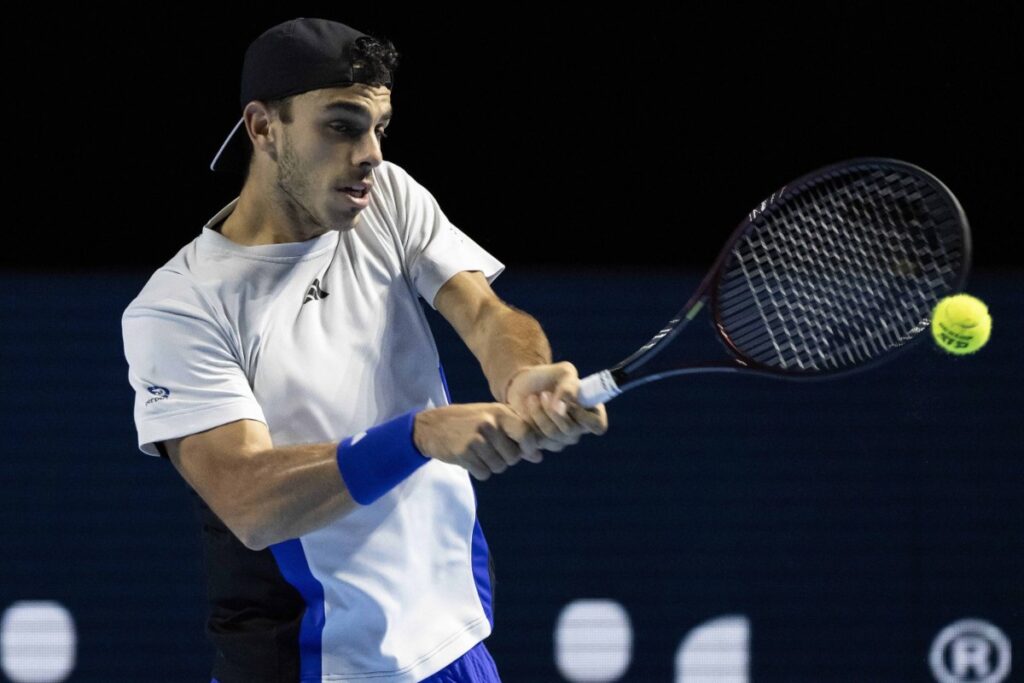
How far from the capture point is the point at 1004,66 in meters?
4.72

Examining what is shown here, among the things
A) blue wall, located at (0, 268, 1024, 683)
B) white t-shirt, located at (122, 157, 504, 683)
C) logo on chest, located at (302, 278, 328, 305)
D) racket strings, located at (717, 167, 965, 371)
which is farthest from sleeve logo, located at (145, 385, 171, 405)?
blue wall, located at (0, 268, 1024, 683)

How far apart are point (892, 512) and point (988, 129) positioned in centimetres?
123

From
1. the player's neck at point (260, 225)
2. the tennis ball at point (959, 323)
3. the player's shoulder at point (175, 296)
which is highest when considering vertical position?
the player's neck at point (260, 225)

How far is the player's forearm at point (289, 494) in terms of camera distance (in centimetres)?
241

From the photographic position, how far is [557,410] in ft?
7.64

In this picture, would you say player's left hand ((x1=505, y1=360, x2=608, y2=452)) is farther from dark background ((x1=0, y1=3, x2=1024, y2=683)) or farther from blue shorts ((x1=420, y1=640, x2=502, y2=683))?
dark background ((x1=0, y1=3, x2=1024, y2=683))

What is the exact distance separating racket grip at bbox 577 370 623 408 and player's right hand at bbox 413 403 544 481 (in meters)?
0.09

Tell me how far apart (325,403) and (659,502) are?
2.39 meters

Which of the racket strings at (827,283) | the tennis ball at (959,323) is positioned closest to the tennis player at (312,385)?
the racket strings at (827,283)

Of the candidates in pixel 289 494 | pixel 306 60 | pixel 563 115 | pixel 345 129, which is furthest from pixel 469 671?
pixel 563 115

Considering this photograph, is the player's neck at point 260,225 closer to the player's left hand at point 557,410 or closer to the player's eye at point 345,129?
the player's eye at point 345,129

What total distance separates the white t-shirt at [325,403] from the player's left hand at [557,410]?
1.05ft

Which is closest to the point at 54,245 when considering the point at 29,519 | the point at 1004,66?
the point at 29,519

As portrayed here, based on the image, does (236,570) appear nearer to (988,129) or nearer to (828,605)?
(828,605)
